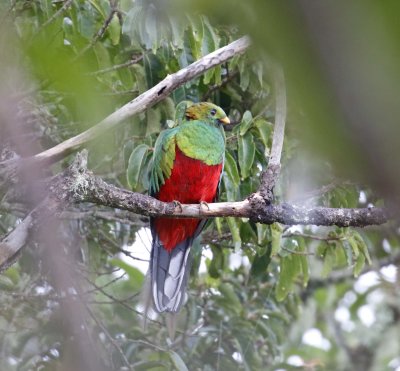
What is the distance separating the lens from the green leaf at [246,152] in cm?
327

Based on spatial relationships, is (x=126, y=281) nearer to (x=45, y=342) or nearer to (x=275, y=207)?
(x=45, y=342)

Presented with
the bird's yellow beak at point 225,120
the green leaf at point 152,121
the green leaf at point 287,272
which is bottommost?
the green leaf at point 287,272

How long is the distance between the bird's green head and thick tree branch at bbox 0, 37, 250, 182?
2.57 ft

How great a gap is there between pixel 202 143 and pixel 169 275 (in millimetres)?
724

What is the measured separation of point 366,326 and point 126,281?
2.25 meters

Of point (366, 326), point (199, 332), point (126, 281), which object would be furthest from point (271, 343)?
point (366, 326)

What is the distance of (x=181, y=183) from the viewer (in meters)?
3.67

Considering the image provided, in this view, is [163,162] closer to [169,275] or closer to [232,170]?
[232,170]

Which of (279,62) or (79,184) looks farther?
(79,184)

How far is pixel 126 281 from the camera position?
16.5 feet

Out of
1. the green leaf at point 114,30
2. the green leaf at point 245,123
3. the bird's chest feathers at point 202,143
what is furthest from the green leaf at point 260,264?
the green leaf at point 114,30

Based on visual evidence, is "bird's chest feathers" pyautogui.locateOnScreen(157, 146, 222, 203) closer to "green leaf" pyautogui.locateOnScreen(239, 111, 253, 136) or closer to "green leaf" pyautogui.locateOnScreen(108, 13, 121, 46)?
"green leaf" pyautogui.locateOnScreen(239, 111, 253, 136)

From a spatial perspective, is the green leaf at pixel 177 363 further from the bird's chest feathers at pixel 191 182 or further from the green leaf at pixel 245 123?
the green leaf at pixel 245 123

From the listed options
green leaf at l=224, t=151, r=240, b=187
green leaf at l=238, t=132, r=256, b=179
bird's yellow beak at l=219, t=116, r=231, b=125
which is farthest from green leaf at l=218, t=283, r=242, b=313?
green leaf at l=238, t=132, r=256, b=179
